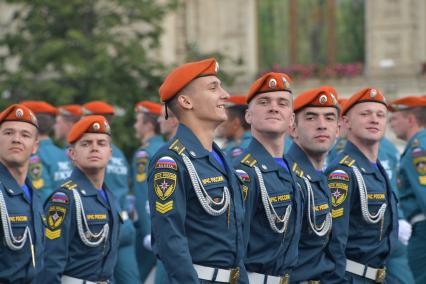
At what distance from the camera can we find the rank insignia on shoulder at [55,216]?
7898mm

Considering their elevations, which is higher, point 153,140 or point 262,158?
point 262,158

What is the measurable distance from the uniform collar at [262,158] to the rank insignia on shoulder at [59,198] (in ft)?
5.36

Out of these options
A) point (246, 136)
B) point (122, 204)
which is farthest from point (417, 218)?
point (122, 204)

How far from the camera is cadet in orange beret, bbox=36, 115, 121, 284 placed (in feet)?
25.6

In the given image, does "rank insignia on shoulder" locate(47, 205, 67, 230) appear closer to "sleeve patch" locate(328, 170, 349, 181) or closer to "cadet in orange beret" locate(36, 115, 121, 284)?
"cadet in orange beret" locate(36, 115, 121, 284)

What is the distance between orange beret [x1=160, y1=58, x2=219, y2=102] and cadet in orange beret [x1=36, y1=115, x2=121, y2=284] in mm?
1895

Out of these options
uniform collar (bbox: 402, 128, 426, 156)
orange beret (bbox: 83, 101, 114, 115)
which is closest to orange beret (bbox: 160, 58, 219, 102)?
uniform collar (bbox: 402, 128, 426, 156)

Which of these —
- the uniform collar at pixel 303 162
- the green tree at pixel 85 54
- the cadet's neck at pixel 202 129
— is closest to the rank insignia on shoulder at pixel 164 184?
the cadet's neck at pixel 202 129

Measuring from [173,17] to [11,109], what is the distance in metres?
11.3

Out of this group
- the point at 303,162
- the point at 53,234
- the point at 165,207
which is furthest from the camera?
the point at 53,234

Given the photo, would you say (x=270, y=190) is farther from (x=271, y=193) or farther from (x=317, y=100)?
(x=317, y=100)

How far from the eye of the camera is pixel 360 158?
7.86m

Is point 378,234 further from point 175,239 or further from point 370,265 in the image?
point 175,239

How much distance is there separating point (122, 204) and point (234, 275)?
512 centimetres
